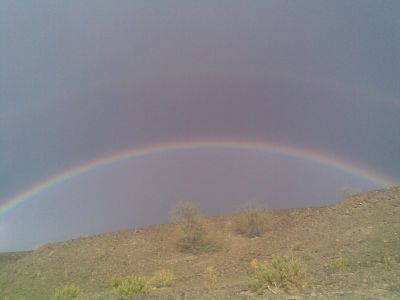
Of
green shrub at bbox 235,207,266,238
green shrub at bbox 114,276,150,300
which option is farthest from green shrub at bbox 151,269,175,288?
green shrub at bbox 235,207,266,238

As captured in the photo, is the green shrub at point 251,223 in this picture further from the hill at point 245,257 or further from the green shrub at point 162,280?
the green shrub at point 162,280

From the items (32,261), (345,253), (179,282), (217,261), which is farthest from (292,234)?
(32,261)

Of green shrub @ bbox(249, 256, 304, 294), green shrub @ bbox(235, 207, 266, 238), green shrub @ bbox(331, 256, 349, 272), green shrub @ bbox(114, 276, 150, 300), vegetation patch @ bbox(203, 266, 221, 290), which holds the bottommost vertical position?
green shrub @ bbox(249, 256, 304, 294)

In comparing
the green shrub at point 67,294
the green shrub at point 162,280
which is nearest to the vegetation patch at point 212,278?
the green shrub at point 162,280

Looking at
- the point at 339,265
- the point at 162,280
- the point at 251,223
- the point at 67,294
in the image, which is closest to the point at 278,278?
the point at 339,265

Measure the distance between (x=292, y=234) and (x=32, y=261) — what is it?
2081cm

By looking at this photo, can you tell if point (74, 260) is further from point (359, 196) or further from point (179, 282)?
point (359, 196)

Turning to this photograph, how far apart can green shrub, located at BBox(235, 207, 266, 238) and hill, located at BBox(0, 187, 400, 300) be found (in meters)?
0.52

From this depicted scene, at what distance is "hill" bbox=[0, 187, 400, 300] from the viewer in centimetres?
1484

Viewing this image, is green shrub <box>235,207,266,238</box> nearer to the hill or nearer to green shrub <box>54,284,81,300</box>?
the hill

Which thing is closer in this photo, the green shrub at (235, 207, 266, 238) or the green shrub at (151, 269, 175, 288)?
the green shrub at (151, 269, 175, 288)

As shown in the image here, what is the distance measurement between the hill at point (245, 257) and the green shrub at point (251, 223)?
1.70 ft

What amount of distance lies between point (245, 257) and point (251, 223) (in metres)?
8.72

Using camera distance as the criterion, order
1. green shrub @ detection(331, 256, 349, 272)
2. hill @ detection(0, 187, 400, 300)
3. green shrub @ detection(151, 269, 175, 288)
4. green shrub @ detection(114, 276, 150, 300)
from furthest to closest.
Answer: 1. green shrub @ detection(151, 269, 175, 288)
2. green shrub @ detection(331, 256, 349, 272)
3. green shrub @ detection(114, 276, 150, 300)
4. hill @ detection(0, 187, 400, 300)
